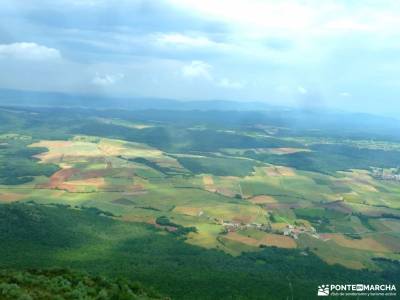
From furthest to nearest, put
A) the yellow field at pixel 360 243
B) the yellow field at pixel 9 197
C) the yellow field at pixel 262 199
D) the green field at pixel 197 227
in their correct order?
the yellow field at pixel 262 199, the yellow field at pixel 9 197, the yellow field at pixel 360 243, the green field at pixel 197 227

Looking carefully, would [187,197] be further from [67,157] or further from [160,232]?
[67,157]

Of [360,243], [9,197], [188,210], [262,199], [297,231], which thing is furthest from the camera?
[262,199]

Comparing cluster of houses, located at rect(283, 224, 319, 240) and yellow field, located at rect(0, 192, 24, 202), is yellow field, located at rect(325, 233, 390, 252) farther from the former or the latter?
yellow field, located at rect(0, 192, 24, 202)

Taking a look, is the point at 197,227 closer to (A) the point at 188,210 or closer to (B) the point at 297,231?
(A) the point at 188,210

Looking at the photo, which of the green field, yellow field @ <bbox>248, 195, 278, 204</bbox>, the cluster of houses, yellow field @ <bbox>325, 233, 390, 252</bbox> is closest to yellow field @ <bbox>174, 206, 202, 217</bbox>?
the green field

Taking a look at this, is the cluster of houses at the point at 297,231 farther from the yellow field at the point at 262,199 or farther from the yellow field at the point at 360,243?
the yellow field at the point at 262,199

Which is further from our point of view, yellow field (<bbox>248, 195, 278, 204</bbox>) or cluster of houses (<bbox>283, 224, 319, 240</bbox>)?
yellow field (<bbox>248, 195, 278, 204</bbox>)

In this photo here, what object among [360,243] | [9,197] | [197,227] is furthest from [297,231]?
[9,197]

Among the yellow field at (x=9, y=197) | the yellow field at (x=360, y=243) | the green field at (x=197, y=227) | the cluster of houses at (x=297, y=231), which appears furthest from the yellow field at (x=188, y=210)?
the yellow field at (x=9, y=197)

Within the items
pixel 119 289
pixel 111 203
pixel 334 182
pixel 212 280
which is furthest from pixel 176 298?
pixel 334 182

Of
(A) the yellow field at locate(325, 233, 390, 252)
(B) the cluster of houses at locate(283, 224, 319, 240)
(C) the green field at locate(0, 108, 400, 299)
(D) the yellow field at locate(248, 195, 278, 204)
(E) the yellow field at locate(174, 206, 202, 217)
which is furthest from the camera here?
(D) the yellow field at locate(248, 195, 278, 204)

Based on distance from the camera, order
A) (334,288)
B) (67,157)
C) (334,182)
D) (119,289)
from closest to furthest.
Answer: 1. (119,289)
2. (334,288)
3. (334,182)
4. (67,157)
